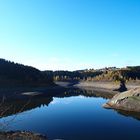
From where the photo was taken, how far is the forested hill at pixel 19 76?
447 feet

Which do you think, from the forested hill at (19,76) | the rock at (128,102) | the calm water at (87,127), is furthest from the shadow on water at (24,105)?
the forested hill at (19,76)

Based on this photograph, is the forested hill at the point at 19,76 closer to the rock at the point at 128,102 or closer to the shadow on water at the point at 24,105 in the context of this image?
the shadow on water at the point at 24,105

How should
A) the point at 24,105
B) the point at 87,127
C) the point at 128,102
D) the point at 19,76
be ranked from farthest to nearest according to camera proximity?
the point at 19,76 < the point at 128,102 < the point at 87,127 < the point at 24,105

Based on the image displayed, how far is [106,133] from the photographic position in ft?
118

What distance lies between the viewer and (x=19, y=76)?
149m

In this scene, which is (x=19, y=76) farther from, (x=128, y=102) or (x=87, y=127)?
(x=87, y=127)

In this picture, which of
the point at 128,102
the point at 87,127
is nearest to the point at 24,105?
the point at 87,127

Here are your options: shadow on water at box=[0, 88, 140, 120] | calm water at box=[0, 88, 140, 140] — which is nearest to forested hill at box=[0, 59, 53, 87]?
shadow on water at box=[0, 88, 140, 120]

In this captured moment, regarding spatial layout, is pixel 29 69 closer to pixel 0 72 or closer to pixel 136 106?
pixel 0 72

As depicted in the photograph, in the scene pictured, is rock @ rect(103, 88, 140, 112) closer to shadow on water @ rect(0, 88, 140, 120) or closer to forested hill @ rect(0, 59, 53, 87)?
shadow on water @ rect(0, 88, 140, 120)

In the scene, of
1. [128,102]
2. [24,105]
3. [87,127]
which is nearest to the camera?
[24,105]

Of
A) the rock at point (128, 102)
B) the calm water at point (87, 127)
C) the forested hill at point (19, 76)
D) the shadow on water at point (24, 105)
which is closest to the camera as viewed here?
the calm water at point (87, 127)

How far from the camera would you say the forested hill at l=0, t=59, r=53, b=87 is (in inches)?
5359

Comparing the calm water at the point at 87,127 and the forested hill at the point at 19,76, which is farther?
the forested hill at the point at 19,76
